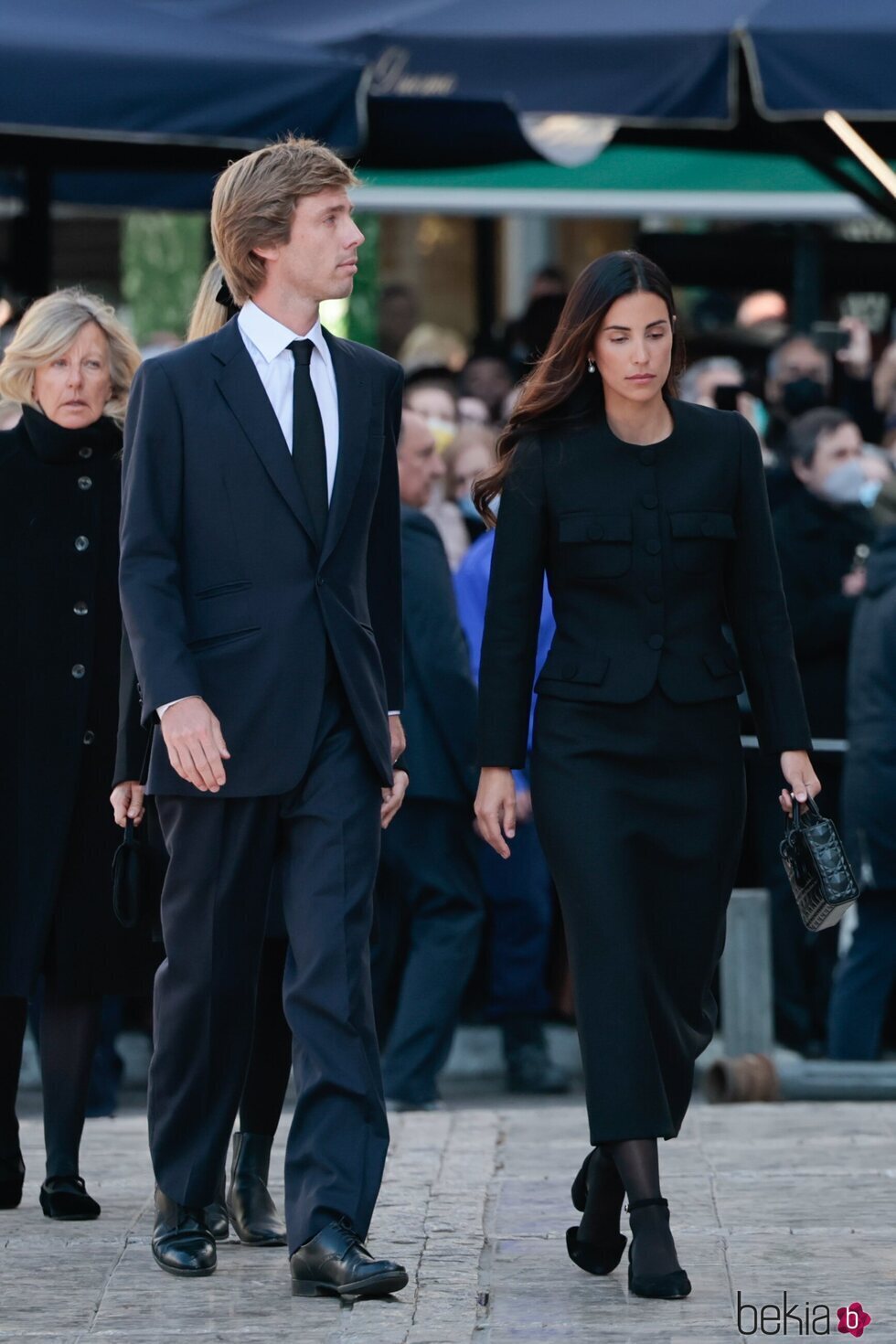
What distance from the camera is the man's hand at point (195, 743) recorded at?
447cm

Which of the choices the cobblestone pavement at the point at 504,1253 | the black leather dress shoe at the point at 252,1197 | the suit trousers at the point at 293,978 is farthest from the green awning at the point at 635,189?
the suit trousers at the point at 293,978

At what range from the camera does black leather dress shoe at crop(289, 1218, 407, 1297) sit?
14.7 feet

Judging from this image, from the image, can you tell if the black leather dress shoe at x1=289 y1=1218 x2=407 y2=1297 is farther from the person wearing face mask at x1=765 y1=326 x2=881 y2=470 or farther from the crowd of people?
the person wearing face mask at x1=765 y1=326 x2=881 y2=470

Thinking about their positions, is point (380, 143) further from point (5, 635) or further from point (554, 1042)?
point (5, 635)

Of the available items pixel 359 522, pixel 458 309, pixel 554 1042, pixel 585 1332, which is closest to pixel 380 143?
pixel 554 1042

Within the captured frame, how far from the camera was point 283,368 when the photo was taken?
4.76 meters

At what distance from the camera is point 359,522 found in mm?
4781

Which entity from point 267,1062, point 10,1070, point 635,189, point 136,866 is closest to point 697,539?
point 136,866

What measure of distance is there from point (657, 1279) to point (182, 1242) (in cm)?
90

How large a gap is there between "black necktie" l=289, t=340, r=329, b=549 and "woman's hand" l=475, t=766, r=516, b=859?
1.93ft

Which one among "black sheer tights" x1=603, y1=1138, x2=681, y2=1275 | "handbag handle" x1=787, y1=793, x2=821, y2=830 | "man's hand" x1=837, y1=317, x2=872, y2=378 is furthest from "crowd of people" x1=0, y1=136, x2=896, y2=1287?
"man's hand" x1=837, y1=317, x2=872, y2=378

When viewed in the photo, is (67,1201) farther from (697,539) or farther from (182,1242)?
(697,539)

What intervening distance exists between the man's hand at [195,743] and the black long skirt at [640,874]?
68 cm

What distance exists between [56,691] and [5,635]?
17cm
